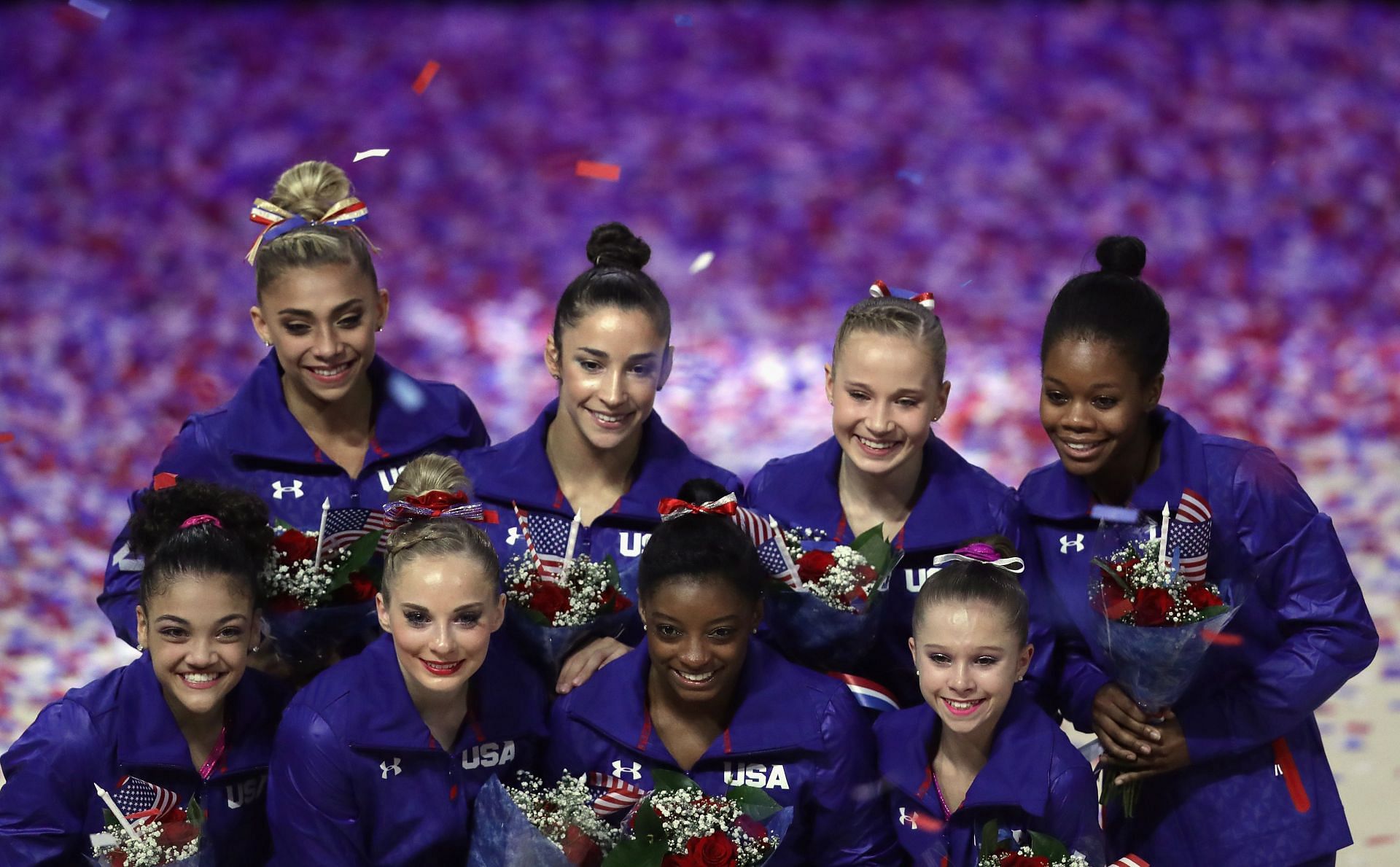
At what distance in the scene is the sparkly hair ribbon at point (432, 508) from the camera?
3.54 meters

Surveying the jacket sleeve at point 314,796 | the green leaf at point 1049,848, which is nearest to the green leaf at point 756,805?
the green leaf at point 1049,848

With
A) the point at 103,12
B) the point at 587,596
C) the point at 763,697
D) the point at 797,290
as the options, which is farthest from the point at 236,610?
A: the point at 103,12

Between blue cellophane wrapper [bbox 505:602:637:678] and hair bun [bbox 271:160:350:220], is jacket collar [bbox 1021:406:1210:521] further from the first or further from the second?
hair bun [bbox 271:160:350:220]

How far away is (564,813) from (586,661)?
0.38 metres

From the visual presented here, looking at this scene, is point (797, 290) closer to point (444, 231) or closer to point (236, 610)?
point (444, 231)

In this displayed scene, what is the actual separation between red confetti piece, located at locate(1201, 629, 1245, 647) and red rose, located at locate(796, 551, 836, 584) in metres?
0.69

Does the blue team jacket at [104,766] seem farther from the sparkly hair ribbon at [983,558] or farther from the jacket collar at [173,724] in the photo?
the sparkly hair ribbon at [983,558]

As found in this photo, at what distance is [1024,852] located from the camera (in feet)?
10.8

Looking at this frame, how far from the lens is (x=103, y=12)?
7816 mm

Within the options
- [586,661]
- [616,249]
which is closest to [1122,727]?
[586,661]

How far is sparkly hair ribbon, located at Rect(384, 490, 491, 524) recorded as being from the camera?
354cm

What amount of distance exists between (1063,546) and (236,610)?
5.15 feet

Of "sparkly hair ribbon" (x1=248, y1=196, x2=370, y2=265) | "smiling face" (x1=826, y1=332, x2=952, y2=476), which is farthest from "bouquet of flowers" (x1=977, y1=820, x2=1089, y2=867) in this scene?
"sparkly hair ribbon" (x1=248, y1=196, x2=370, y2=265)

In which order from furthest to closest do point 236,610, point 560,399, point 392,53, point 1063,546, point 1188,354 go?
point 392,53
point 1188,354
point 560,399
point 1063,546
point 236,610
